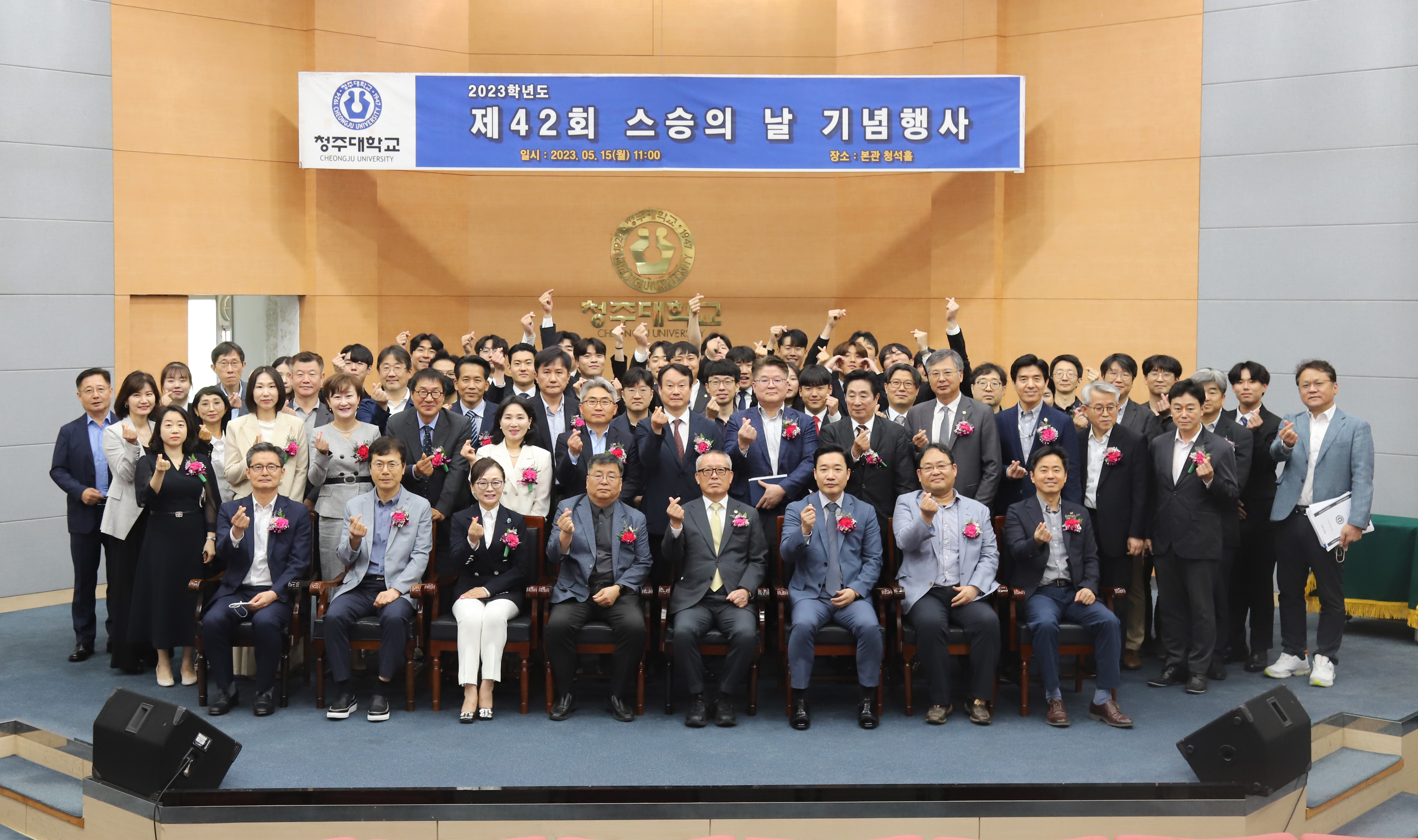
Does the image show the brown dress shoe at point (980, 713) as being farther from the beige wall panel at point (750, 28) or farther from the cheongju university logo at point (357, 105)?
the beige wall panel at point (750, 28)

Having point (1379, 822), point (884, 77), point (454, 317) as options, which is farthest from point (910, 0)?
point (1379, 822)

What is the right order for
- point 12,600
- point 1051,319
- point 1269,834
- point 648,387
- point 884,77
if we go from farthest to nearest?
point 1051,319 < point 884,77 < point 12,600 < point 648,387 < point 1269,834

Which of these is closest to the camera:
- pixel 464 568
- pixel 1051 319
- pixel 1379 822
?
pixel 1379 822

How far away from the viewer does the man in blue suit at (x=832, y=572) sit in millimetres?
4859

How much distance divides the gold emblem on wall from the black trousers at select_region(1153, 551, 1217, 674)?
4490 mm

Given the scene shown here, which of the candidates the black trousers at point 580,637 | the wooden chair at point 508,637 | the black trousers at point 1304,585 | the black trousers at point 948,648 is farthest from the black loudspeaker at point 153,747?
the black trousers at point 1304,585

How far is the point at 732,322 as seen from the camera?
8.91 meters

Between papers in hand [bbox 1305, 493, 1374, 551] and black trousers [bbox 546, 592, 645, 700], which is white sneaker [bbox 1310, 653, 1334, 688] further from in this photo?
black trousers [bbox 546, 592, 645, 700]

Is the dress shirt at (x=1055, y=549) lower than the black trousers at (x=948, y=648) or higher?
higher

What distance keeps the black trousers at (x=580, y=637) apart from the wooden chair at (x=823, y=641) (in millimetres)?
605

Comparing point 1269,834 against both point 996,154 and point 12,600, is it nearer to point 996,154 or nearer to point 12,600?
point 996,154

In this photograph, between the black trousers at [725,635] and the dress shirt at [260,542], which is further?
the dress shirt at [260,542]

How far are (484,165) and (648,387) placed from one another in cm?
275

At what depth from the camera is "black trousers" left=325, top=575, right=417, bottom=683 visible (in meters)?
4.91
